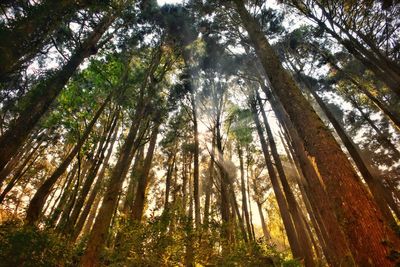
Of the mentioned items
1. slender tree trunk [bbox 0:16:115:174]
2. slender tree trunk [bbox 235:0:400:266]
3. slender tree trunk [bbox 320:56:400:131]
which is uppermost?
slender tree trunk [bbox 320:56:400:131]

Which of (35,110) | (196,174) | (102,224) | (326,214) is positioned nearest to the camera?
(102,224)

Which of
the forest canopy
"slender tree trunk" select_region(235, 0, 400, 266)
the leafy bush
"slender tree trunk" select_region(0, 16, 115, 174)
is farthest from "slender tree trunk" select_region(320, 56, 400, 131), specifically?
the leafy bush

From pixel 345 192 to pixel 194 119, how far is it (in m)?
10.7

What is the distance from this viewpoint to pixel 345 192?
393 cm

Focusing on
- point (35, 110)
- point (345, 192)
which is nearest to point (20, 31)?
point (35, 110)

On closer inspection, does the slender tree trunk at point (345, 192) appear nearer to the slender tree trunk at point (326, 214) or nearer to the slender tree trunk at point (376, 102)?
the slender tree trunk at point (326, 214)

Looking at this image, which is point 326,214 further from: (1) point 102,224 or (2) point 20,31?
(2) point 20,31

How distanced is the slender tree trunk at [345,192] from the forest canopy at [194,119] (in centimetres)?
2

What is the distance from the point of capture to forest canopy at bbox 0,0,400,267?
6016 mm

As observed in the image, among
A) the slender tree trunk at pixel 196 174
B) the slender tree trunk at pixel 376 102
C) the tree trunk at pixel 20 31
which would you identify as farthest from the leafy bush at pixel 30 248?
the slender tree trunk at pixel 376 102

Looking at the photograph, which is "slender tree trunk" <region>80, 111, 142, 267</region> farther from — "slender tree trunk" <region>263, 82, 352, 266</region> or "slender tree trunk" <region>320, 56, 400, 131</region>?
"slender tree trunk" <region>320, 56, 400, 131</region>

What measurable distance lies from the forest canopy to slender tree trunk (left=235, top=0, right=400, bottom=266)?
20mm

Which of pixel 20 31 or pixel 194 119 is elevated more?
pixel 194 119

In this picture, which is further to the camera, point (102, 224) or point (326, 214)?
point (326, 214)
